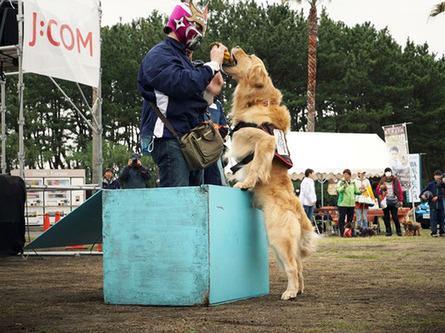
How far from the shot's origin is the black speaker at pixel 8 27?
987 cm

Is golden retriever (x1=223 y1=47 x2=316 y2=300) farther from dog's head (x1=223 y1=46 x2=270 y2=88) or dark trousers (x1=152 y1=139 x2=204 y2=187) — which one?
dark trousers (x1=152 y1=139 x2=204 y2=187)

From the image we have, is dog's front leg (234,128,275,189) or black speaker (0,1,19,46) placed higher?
black speaker (0,1,19,46)

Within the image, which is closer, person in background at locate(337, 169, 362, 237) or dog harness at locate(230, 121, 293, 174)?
dog harness at locate(230, 121, 293, 174)

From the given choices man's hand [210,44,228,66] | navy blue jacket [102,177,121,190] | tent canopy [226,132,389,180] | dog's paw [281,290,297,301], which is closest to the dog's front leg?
man's hand [210,44,228,66]

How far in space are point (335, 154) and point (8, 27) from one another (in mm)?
11081

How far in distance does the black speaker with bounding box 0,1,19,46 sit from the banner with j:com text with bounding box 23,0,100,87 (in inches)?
36.9

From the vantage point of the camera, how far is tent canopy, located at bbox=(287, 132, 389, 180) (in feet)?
56.5

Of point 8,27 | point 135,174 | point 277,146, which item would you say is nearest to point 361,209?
point 135,174

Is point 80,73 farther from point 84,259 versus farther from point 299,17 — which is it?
point 299,17

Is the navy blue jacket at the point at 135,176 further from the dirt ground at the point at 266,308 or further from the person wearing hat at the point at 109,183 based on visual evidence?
the dirt ground at the point at 266,308

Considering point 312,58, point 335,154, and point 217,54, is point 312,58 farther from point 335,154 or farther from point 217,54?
point 217,54

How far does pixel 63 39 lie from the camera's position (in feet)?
31.5

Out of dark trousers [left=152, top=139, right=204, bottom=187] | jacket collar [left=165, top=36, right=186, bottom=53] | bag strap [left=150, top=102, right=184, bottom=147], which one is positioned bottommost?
dark trousers [left=152, top=139, right=204, bottom=187]

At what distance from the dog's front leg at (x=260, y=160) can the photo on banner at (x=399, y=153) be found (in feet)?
43.8
